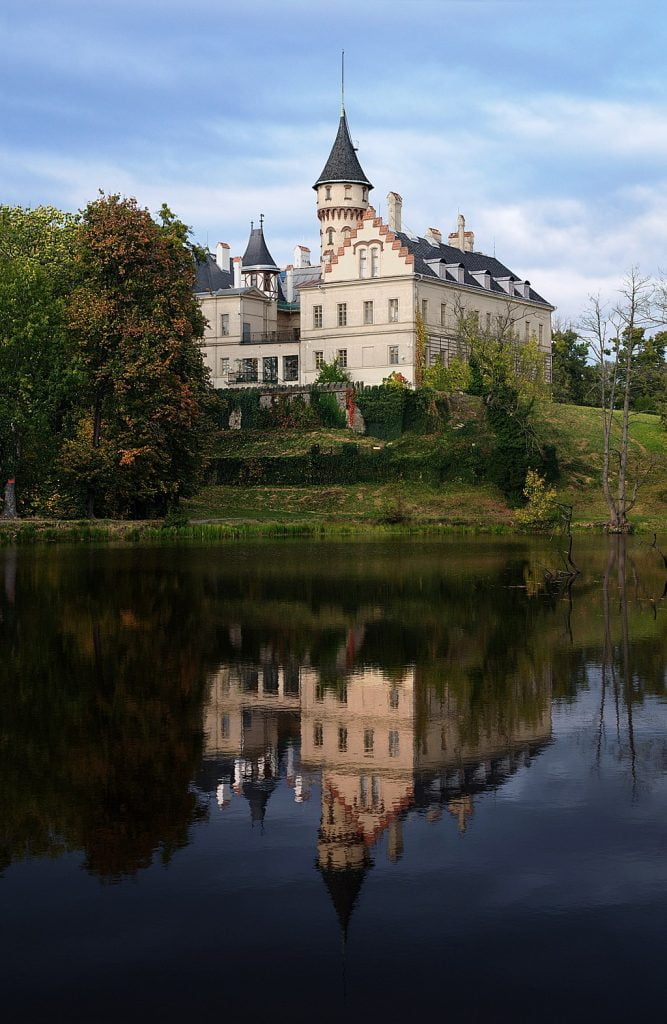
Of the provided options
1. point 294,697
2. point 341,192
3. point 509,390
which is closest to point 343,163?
point 341,192

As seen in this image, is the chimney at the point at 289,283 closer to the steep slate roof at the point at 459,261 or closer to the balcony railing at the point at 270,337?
the balcony railing at the point at 270,337

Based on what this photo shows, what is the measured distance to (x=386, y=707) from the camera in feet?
47.2

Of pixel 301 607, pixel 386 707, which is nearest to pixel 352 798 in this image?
pixel 386 707

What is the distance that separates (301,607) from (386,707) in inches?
421

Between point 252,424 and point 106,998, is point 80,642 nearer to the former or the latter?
point 106,998

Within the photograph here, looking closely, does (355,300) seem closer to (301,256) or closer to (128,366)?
(301,256)

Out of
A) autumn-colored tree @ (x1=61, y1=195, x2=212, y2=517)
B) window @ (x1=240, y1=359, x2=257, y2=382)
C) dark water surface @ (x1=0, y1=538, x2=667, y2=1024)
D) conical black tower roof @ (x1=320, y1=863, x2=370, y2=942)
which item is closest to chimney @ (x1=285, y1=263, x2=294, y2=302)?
window @ (x1=240, y1=359, x2=257, y2=382)

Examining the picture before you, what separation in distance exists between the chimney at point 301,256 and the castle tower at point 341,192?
586 inches

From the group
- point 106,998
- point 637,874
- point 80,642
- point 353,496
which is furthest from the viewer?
point 353,496

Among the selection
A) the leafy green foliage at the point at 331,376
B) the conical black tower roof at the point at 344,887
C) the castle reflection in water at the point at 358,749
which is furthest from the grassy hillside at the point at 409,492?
the conical black tower roof at the point at 344,887

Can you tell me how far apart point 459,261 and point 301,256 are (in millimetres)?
17183

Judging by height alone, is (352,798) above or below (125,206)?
below

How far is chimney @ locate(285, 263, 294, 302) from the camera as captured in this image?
9906cm

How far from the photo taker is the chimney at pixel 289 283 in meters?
99.1
